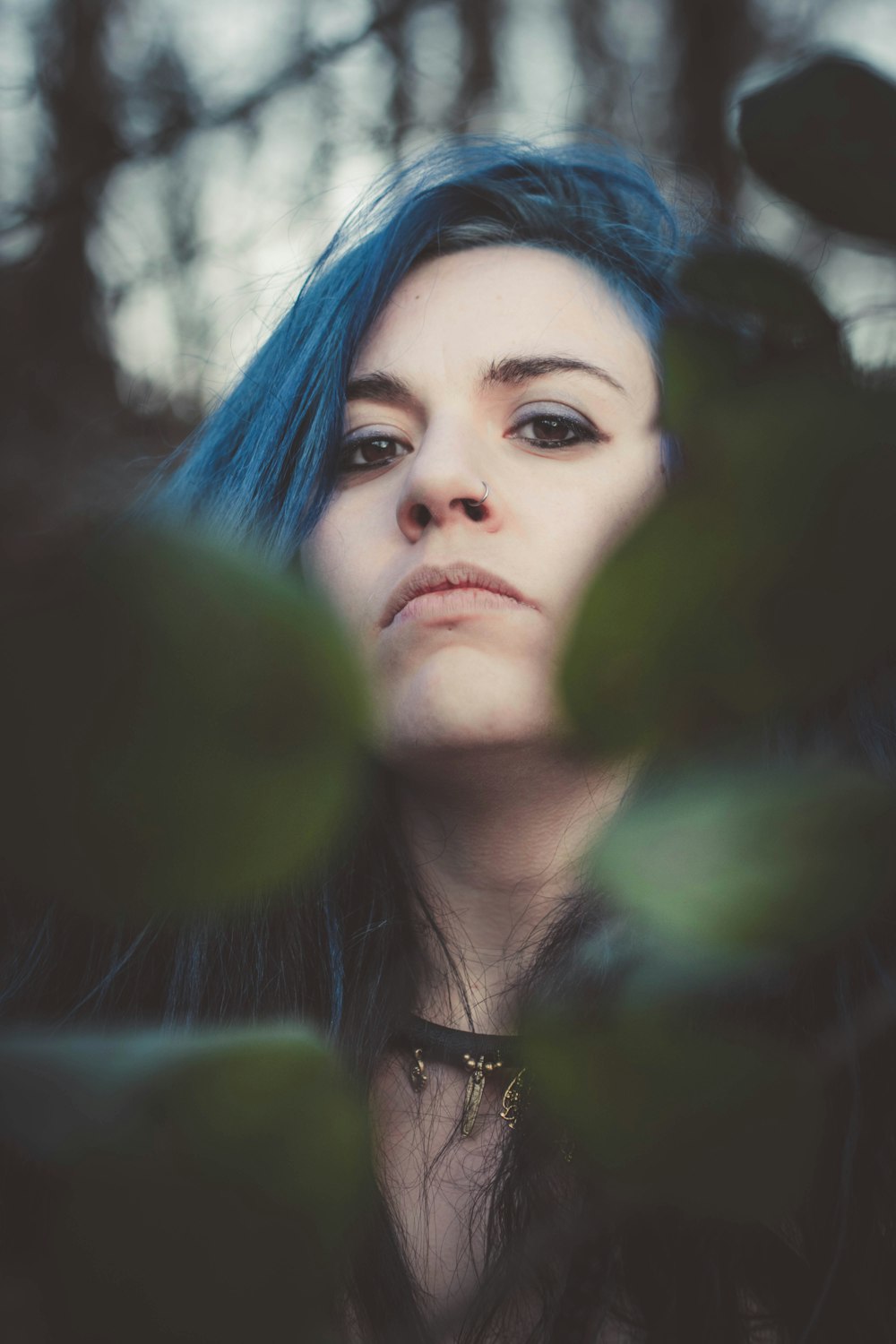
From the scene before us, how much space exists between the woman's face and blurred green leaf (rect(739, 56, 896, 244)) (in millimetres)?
593

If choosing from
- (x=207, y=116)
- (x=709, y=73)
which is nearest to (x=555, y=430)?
(x=207, y=116)

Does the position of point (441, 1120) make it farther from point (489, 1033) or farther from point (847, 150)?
point (847, 150)

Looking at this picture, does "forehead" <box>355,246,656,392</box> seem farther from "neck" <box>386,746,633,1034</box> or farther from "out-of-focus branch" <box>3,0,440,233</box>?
"neck" <box>386,746,633,1034</box>

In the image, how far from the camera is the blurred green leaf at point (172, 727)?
7.1 inches

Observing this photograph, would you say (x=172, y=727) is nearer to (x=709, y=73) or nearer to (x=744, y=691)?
(x=744, y=691)

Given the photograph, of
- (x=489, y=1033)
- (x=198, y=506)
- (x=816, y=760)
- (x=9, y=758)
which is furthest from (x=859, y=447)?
(x=198, y=506)

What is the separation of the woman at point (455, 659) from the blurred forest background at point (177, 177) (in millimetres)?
213

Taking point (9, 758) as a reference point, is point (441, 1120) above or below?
below

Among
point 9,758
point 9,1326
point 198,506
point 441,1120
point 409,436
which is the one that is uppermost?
point 9,758

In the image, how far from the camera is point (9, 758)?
18cm

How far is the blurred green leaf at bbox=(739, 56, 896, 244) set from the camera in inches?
9.5

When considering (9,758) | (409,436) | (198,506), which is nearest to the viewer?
(9,758)

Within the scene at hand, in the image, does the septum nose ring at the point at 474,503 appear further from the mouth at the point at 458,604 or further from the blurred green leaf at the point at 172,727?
the blurred green leaf at the point at 172,727

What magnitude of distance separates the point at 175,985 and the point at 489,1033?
336 mm
